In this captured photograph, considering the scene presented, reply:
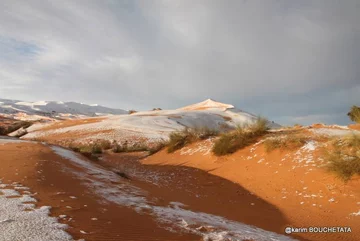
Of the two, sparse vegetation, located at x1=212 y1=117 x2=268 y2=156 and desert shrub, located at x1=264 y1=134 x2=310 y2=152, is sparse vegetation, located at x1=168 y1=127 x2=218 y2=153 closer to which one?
sparse vegetation, located at x1=212 y1=117 x2=268 y2=156

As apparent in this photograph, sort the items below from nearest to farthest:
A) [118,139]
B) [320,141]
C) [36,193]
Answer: [36,193]
[320,141]
[118,139]

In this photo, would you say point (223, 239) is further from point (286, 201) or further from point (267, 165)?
point (267, 165)

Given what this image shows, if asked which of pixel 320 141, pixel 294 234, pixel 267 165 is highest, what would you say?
pixel 320 141

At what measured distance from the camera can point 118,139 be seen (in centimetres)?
2925

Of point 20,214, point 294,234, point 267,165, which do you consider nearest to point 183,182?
point 267,165

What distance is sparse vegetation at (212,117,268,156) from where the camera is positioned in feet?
45.9

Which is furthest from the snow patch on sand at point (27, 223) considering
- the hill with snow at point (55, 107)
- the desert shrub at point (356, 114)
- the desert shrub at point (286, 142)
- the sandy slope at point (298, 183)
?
the hill with snow at point (55, 107)

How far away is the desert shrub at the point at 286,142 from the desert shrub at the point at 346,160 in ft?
7.69

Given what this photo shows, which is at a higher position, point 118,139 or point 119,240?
point 118,139

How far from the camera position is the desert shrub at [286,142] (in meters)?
11.7

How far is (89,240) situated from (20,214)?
1306mm

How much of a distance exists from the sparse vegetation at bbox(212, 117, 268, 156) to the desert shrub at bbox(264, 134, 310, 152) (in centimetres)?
166

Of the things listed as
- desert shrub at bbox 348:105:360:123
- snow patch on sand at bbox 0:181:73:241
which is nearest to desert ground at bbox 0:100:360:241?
snow patch on sand at bbox 0:181:73:241

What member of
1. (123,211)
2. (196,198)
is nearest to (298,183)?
(196,198)
